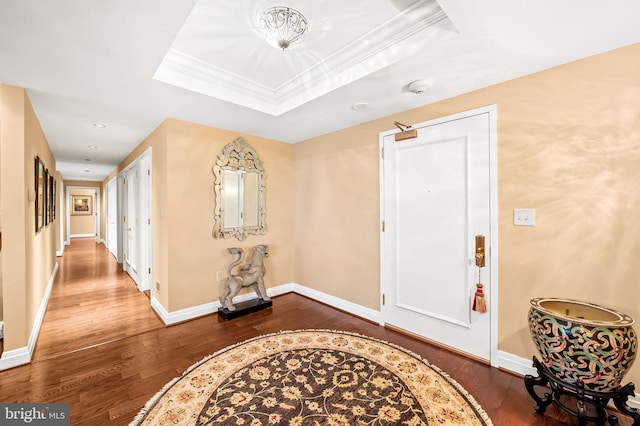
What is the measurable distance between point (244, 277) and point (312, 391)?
69.2 inches

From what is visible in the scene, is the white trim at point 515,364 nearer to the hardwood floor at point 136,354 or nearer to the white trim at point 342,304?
the hardwood floor at point 136,354

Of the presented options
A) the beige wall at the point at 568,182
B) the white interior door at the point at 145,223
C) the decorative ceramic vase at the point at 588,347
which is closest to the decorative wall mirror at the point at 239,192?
the white interior door at the point at 145,223

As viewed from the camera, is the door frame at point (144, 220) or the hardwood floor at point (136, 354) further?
the door frame at point (144, 220)

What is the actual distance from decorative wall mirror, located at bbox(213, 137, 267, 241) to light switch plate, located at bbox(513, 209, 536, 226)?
2.91 metres

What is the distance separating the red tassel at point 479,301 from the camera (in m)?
2.14

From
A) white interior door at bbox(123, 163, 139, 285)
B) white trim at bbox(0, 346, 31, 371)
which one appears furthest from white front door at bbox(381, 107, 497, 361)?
white interior door at bbox(123, 163, 139, 285)

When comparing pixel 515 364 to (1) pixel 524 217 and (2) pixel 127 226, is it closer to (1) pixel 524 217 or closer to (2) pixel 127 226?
(1) pixel 524 217

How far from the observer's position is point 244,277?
3293mm

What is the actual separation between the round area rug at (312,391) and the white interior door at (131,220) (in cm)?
311

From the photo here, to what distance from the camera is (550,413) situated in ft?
5.47

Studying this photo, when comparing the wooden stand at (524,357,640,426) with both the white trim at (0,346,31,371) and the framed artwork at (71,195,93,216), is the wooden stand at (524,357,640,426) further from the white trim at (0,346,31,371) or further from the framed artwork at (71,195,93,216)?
the framed artwork at (71,195,93,216)

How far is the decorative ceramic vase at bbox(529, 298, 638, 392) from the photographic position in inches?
55.3

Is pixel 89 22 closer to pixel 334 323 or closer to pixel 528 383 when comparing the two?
pixel 334 323

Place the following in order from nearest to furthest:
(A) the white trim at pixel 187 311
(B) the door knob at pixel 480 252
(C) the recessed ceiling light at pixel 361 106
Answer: (B) the door knob at pixel 480 252, (C) the recessed ceiling light at pixel 361 106, (A) the white trim at pixel 187 311
